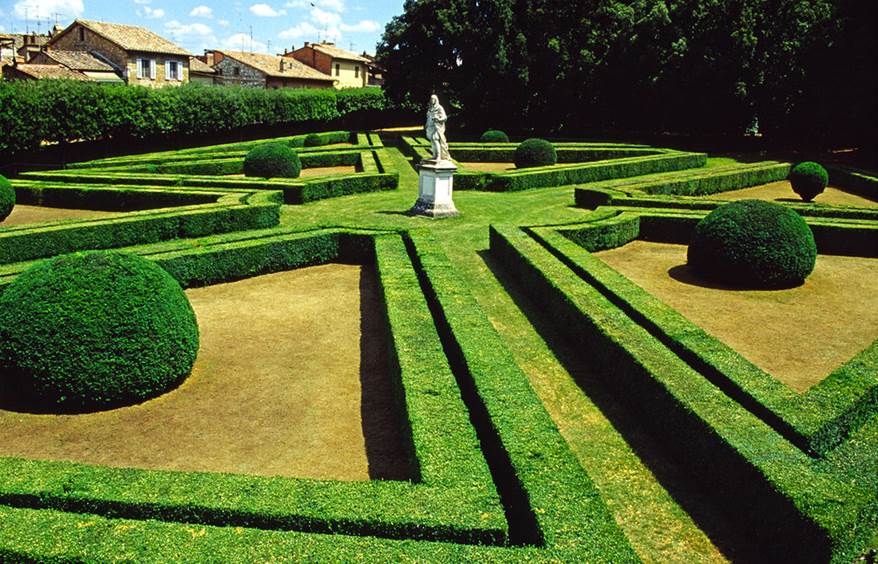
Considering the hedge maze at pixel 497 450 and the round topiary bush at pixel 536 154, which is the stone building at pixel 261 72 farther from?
the hedge maze at pixel 497 450

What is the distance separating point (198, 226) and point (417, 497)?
1418 cm

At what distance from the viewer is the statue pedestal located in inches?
820

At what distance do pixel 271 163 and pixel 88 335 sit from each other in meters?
18.7

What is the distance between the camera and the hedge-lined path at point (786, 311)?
10961 mm

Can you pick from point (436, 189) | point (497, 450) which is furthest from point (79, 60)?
point (497, 450)

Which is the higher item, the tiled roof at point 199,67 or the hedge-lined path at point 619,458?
the tiled roof at point 199,67

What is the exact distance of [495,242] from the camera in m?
17.0

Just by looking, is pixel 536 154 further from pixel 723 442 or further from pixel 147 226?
pixel 723 442

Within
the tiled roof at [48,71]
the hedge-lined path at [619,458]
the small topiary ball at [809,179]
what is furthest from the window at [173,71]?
the small topiary ball at [809,179]

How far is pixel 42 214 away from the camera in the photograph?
22.2 metres

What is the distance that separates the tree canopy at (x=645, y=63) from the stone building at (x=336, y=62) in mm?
38331

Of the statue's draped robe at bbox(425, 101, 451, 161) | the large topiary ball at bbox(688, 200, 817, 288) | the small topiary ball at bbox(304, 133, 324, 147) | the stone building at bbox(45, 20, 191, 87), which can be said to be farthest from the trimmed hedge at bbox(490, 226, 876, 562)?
the stone building at bbox(45, 20, 191, 87)

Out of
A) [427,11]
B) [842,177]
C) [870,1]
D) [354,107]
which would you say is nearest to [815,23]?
[870,1]

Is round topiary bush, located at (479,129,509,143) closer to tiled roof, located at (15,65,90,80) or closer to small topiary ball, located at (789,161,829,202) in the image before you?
small topiary ball, located at (789,161,829,202)
